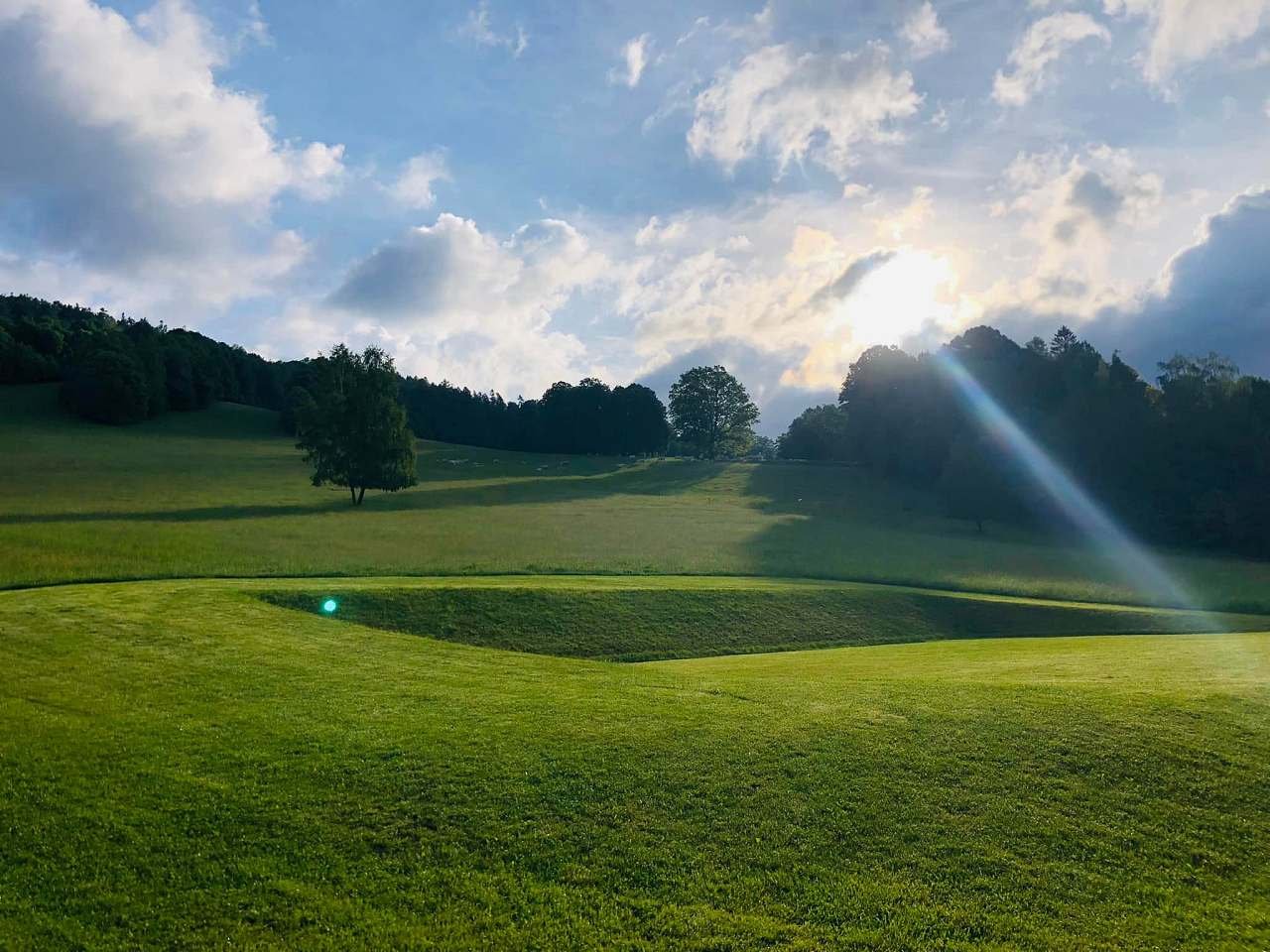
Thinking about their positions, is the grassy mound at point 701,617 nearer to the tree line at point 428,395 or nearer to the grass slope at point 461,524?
the grass slope at point 461,524

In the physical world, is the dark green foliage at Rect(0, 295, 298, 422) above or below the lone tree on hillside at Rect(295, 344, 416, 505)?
above

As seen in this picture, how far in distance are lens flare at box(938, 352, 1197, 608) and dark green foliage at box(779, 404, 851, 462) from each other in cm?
3620

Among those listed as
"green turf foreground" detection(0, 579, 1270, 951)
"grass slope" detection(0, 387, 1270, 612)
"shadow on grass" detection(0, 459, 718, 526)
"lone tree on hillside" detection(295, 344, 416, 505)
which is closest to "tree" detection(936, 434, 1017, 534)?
"grass slope" detection(0, 387, 1270, 612)

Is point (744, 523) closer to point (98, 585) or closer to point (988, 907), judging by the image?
point (98, 585)

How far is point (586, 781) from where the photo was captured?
9.56 m

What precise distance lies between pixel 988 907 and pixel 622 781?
429 centimetres

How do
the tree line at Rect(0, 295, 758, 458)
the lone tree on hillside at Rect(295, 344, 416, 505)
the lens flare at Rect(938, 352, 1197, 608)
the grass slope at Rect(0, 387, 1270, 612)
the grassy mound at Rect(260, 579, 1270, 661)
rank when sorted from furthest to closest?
the tree line at Rect(0, 295, 758, 458), the lone tree on hillside at Rect(295, 344, 416, 505), the lens flare at Rect(938, 352, 1197, 608), the grass slope at Rect(0, 387, 1270, 612), the grassy mound at Rect(260, 579, 1270, 661)

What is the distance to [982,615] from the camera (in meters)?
29.4

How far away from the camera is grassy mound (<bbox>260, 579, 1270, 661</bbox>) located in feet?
72.9

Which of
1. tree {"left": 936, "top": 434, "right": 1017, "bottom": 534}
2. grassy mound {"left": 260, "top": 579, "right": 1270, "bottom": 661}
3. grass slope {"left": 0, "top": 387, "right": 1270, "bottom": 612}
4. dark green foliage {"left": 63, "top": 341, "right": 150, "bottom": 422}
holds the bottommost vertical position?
grassy mound {"left": 260, "top": 579, "right": 1270, "bottom": 661}

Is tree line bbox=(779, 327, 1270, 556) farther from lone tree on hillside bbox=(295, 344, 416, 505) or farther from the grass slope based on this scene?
lone tree on hillside bbox=(295, 344, 416, 505)

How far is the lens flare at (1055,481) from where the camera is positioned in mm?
54750

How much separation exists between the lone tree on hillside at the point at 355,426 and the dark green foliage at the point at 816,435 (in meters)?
77.8

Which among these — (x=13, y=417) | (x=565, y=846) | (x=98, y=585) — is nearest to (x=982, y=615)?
(x=565, y=846)
